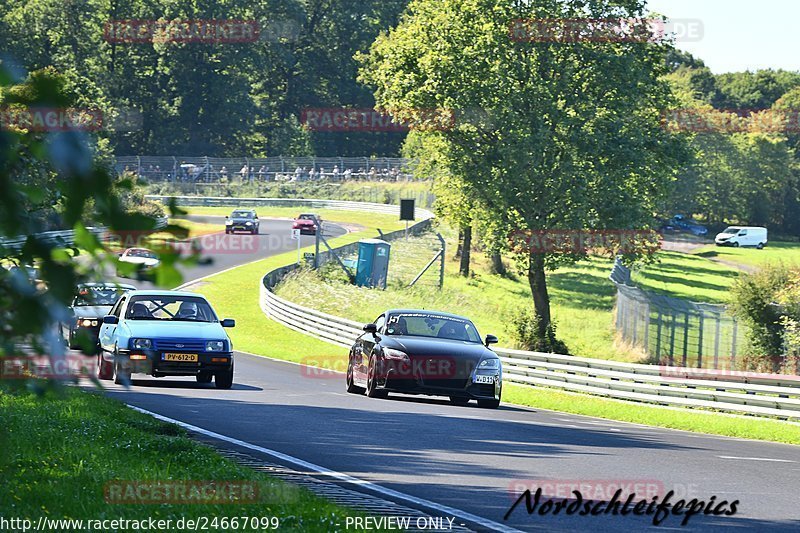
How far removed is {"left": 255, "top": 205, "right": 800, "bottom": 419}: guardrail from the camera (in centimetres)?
2514

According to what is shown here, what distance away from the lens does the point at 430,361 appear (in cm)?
1911

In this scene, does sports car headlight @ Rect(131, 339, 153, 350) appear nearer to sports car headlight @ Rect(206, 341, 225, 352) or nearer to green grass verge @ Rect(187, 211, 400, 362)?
sports car headlight @ Rect(206, 341, 225, 352)

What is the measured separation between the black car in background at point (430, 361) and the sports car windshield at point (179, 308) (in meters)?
2.77

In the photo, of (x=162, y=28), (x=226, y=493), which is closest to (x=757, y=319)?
(x=226, y=493)

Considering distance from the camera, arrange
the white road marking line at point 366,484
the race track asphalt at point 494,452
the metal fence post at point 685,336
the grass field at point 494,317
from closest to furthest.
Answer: the white road marking line at point 366,484
the race track asphalt at point 494,452
the grass field at point 494,317
the metal fence post at point 685,336

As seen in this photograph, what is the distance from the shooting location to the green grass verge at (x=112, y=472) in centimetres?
802

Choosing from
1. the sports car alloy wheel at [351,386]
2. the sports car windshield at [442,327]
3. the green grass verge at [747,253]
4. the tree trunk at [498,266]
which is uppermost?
the sports car windshield at [442,327]

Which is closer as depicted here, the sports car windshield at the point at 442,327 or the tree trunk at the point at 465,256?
the sports car windshield at the point at 442,327

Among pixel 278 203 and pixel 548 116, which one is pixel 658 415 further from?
pixel 278 203

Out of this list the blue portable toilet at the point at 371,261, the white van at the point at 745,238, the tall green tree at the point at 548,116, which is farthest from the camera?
the white van at the point at 745,238

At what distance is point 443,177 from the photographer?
155 ft

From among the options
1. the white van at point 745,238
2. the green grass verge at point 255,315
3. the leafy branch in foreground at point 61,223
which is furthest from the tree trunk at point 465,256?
the leafy branch in foreground at point 61,223

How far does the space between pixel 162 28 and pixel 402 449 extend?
10467 centimetres

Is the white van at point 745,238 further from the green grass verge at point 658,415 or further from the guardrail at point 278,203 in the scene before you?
the green grass verge at point 658,415
